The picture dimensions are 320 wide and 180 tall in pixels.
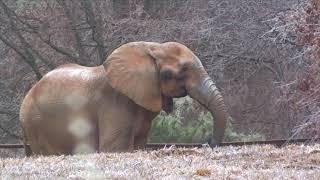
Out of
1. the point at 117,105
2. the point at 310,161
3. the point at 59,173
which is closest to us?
the point at 59,173

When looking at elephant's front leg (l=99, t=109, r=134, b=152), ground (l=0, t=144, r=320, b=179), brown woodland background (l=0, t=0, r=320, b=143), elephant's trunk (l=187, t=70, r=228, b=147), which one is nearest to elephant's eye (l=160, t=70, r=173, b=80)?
elephant's trunk (l=187, t=70, r=228, b=147)

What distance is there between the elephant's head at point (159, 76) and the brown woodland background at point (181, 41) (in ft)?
13.9

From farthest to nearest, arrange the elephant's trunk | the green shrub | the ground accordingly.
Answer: the green shrub → the elephant's trunk → the ground

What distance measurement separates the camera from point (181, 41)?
21.0 metres

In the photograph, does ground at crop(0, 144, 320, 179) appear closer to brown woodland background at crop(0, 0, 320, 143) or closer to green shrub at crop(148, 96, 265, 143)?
brown woodland background at crop(0, 0, 320, 143)

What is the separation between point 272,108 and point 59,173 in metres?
17.1

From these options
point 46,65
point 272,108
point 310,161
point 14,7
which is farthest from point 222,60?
point 310,161

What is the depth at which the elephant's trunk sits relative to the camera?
1367 centimetres

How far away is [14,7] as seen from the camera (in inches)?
944

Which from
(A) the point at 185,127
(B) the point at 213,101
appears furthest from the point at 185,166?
(A) the point at 185,127

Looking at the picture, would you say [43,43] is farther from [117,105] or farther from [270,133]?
[117,105]

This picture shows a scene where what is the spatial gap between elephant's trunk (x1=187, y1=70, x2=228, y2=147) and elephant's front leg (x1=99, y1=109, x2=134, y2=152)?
1.19 m

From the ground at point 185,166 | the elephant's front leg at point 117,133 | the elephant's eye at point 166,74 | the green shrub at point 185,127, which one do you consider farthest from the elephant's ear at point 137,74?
the green shrub at point 185,127

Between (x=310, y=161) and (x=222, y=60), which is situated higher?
(x=310, y=161)
